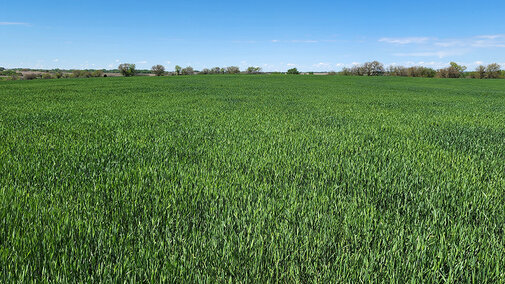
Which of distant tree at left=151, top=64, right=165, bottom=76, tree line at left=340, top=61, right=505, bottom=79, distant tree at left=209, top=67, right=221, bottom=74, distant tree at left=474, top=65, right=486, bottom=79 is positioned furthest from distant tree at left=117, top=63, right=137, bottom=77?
distant tree at left=474, top=65, right=486, bottom=79

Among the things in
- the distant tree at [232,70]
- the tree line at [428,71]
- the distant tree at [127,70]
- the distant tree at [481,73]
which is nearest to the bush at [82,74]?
the distant tree at [127,70]

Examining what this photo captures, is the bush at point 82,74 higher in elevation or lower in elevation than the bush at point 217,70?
lower

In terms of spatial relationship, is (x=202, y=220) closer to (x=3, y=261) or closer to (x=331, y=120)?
(x=3, y=261)

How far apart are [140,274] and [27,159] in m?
3.26

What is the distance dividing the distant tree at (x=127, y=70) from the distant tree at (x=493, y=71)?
311 ft

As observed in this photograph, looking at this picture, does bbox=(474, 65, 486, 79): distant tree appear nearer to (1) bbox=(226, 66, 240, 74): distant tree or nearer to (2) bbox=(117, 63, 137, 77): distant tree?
(1) bbox=(226, 66, 240, 74): distant tree

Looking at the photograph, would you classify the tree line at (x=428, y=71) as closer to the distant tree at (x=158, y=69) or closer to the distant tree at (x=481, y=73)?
the distant tree at (x=481, y=73)

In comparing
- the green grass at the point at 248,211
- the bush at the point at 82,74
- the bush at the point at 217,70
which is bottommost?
the green grass at the point at 248,211

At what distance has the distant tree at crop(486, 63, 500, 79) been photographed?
69.6m

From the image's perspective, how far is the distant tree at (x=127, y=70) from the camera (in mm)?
91062

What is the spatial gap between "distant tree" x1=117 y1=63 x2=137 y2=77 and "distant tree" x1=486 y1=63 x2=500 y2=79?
9476 centimetres

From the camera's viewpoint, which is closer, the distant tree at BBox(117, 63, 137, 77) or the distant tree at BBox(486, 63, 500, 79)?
the distant tree at BBox(486, 63, 500, 79)

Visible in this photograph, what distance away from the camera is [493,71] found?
7019 centimetres

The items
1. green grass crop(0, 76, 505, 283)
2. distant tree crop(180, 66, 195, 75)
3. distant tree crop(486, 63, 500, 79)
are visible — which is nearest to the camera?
green grass crop(0, 76, 505, 283)
